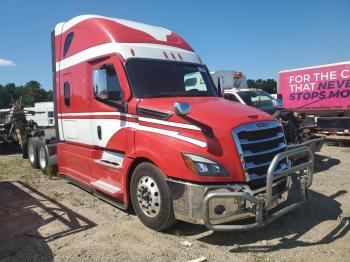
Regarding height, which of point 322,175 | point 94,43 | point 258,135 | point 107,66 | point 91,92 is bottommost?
point 322,175

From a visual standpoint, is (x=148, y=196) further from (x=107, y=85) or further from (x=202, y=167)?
(x=107, y=85)

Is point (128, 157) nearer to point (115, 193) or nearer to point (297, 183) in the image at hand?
point (115, 193)

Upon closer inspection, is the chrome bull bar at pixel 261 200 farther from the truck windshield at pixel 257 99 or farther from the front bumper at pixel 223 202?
the truck windshield at pixel 257 99

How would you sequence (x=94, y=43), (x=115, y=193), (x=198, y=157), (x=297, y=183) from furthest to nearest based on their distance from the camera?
(x=94, y=43) → (x=115, y=193) → (x=297, y=183) → (x=198, y=157)

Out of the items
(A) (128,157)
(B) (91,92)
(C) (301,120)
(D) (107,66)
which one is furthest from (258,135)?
(C) (301,120)

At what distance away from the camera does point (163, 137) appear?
4.87 meters

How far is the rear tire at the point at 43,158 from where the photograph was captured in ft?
31.2

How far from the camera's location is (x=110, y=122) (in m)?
5.99

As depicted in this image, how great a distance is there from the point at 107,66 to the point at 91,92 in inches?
29.3

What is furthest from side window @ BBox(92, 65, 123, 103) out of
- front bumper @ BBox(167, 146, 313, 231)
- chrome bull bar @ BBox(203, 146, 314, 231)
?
chrome bull bar @ BBox(203, 146, 314, 231)

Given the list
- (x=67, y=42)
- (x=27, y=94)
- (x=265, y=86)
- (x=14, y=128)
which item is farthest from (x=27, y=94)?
(x=67, y=42)

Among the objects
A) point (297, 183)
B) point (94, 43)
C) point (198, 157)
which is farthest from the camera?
point (94, 43)

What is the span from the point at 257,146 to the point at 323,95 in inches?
432

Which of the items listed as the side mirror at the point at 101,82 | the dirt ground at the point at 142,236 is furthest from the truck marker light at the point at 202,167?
the side mirror at the point at 101,82
